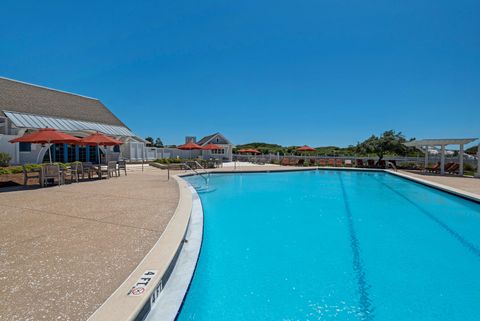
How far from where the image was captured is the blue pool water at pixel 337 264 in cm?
297

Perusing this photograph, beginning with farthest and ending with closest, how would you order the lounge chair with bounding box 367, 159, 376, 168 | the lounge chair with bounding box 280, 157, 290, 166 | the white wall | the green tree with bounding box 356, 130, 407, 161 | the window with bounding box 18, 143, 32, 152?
the lounge chair with bounding box 280, 157, 290, 166, the lounge chair with bounding box 367, 159, 376, 168, the green tree with bounding box 356, 130, 407, 161, the window with bounding box 18, 143, 32, 152, the white wall

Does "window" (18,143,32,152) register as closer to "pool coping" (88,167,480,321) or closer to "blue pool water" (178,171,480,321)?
"blue pool water" (178,171,480,321)

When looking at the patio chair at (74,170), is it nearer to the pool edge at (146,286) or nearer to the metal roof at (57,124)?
the metal roof at (57,124)

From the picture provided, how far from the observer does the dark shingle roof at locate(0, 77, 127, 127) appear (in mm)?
16922

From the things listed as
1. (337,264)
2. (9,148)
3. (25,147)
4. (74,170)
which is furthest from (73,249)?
(25,147)

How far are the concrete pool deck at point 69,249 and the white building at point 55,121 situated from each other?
11865 millimetres

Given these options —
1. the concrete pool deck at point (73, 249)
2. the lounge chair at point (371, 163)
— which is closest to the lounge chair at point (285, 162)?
the lounge chair at point (371, 163)

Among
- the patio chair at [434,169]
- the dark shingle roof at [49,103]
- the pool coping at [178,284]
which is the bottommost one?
the pool coping at [178,284]

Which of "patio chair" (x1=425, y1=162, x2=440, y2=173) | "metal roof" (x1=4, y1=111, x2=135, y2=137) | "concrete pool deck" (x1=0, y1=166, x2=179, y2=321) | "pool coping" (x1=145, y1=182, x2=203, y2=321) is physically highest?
"metal roof" (x1=4, y1=111, x2=135, y2=137)

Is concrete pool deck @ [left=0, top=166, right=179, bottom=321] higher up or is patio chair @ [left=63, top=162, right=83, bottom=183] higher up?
patio chair @ [left=63, top=162, right=83, bottom=183]

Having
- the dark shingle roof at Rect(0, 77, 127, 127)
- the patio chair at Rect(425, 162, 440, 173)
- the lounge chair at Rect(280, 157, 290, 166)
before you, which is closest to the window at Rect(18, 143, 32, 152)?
the dark shingle roof at Rect(0, 77, 127, 127)

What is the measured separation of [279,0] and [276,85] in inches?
416

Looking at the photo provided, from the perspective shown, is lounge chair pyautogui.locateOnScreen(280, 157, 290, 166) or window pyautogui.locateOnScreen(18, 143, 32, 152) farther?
lounge chair pyautogui.locateOnScreen(280, 157, 290, 166)

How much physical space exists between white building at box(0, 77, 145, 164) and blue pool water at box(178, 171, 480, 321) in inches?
589
